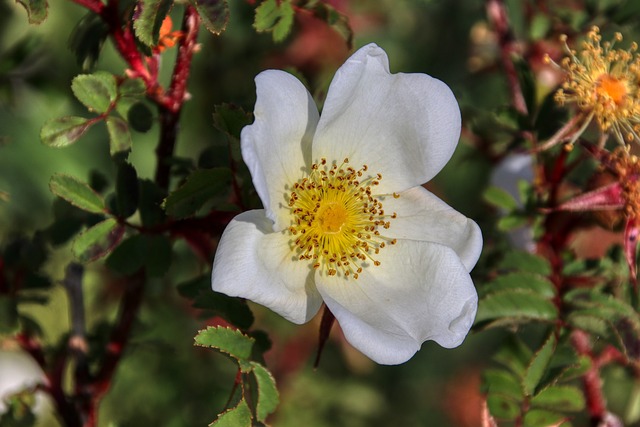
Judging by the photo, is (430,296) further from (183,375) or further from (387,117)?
(183,375)

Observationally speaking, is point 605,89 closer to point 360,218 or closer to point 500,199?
point 500,199

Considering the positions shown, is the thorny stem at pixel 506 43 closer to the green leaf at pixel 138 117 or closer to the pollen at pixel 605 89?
the pollen at pixel 605 89

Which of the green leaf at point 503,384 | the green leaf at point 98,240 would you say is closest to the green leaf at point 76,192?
the green leaf at point 98,240

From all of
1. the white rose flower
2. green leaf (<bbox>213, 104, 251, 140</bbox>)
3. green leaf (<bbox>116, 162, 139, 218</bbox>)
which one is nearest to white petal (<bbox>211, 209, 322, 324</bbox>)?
the white rose flower

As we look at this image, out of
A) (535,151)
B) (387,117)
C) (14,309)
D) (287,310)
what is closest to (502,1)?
(535,151)

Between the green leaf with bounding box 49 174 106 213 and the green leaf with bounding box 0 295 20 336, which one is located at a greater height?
the green leaf with bounding box 49 174 106 213

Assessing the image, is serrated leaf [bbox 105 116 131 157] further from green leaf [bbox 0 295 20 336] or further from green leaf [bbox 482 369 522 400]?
green leaf [bbox 482 369 522 400]

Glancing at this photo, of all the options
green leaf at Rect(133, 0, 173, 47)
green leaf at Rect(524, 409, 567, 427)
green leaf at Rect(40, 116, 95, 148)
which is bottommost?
green leaf at Rect(524, 409, 567, 427)
